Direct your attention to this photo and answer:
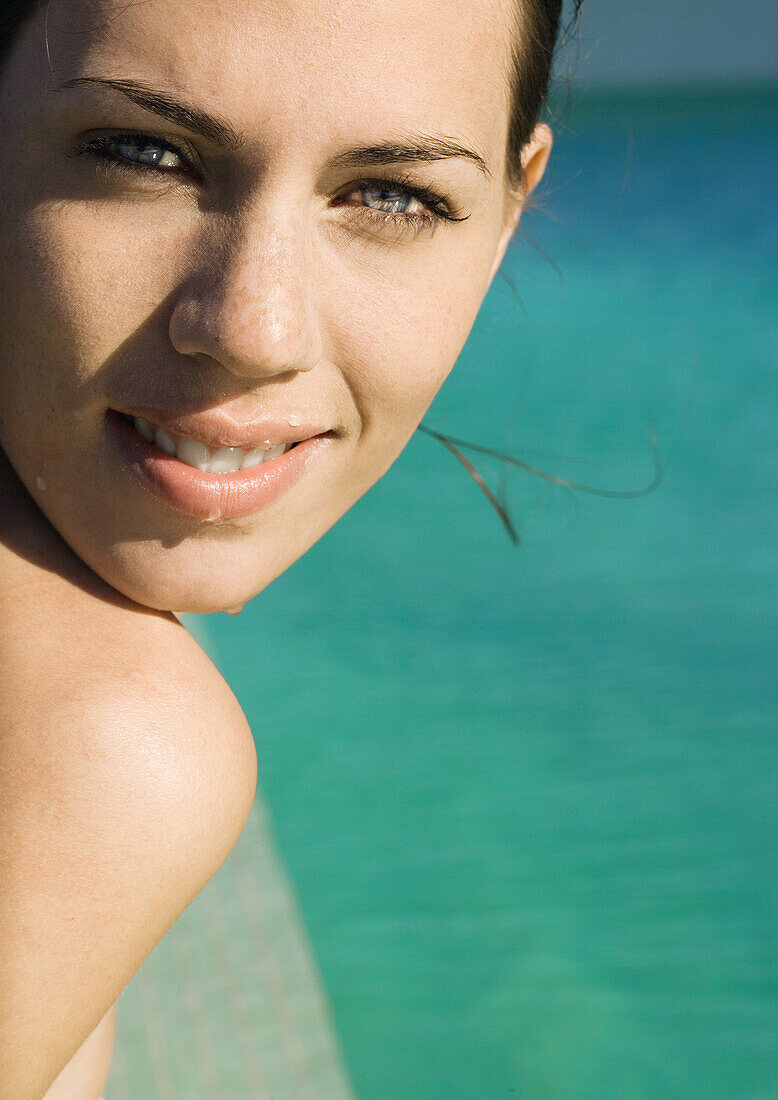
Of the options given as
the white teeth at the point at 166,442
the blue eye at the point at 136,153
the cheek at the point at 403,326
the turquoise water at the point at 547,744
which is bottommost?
the turquoise water at the point at 547,744

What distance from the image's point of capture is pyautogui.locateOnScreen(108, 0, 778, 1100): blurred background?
3598mm

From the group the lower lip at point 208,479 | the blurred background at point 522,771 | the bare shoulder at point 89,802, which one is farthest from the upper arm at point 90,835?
the blurred background at point 522,771

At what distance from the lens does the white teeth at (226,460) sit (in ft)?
3.33

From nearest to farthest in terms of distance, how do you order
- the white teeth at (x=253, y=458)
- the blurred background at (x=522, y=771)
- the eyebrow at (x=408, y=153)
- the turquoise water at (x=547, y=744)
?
1. the eyebrow at (x=408, y=153)
2. the white teeth at (x=253, y=458)
3. the blurred background at (x=522, y=771)
4. the turquoise water at (x=547, y=744)

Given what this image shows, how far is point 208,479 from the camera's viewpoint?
995 mm

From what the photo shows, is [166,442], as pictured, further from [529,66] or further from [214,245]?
[529,66]

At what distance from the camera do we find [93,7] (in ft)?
2.89

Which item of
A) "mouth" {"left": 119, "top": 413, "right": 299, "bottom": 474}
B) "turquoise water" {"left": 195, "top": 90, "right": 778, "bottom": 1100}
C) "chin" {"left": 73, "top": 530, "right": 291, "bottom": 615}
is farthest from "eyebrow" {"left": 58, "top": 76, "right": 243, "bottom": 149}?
"turquoise water" {"left": 195, "top": 90, "right": 778, "bottom": 1100}

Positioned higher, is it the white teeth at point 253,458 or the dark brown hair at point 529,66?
the dark brown hair at point 529,66

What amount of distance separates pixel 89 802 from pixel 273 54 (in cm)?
57

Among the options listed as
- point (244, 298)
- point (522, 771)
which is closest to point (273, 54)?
point (244, 298)

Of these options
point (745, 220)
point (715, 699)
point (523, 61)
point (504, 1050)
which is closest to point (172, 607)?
point (523, 61)

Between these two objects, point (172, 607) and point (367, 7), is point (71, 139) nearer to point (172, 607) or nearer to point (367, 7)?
point (367, 7)

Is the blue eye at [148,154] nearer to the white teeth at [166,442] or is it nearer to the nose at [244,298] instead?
the nose at [244,298]
